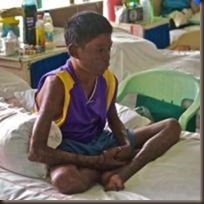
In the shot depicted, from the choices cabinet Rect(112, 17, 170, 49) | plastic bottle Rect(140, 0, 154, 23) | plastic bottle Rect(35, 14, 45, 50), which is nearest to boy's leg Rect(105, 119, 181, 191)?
plastic bottle Rect(35, 14, 45, 50)

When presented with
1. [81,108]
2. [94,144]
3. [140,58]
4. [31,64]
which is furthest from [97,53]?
[140,58]

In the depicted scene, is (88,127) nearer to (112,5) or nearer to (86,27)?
(86,27)

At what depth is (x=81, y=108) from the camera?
57.3 inches

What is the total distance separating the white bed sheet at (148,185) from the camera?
120 cm

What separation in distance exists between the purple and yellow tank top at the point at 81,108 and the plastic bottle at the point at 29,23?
44.2 inches

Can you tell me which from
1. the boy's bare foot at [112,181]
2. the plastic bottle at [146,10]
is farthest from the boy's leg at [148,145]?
the plastic bottle at [146,10]

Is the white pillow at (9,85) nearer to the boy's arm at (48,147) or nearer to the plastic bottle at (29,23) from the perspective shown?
the plastic bottle at (29,23)

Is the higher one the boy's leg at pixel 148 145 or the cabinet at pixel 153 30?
the cabinet at pixel 153 30

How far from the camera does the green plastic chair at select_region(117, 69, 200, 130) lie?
210 centimetres

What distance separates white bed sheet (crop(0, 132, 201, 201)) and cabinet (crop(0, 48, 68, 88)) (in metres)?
1.07

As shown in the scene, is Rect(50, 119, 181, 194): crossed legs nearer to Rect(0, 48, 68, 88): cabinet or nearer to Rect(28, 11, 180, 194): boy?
Rect(28, 11, 180, 194): boy

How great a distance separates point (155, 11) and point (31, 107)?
8.05 feet

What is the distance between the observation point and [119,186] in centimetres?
126

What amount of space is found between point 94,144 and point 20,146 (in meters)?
0.25
